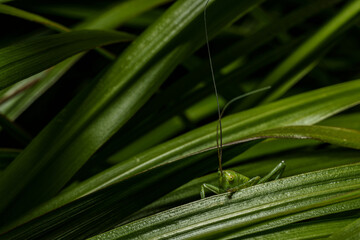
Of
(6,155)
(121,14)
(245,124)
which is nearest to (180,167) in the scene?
(245,124)

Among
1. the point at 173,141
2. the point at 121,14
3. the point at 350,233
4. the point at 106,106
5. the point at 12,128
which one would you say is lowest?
the point at 350,233

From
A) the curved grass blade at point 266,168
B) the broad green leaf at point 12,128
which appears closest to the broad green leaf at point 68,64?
the broad green leaf at point 12,128

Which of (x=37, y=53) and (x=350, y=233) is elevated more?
(x=37, y=53)

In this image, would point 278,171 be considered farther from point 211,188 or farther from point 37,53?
point 37,53

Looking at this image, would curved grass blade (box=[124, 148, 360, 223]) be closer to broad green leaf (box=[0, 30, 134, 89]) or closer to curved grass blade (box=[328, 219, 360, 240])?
curved grass blade (box=[328, 219, 360, 240])

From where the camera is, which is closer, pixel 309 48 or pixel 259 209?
pixel 259 209

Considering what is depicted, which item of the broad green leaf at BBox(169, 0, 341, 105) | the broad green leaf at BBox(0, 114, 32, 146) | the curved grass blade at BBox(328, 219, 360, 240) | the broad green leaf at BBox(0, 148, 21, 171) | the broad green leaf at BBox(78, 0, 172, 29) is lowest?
the curved grass blade at BBox(328, 219, 360, 240)

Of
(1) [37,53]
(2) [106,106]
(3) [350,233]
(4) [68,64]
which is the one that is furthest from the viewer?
(4) [68,64]

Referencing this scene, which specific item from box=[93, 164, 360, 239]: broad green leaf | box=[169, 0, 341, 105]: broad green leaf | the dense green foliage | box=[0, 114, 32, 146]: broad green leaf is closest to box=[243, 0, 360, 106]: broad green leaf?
the dense green foliage
